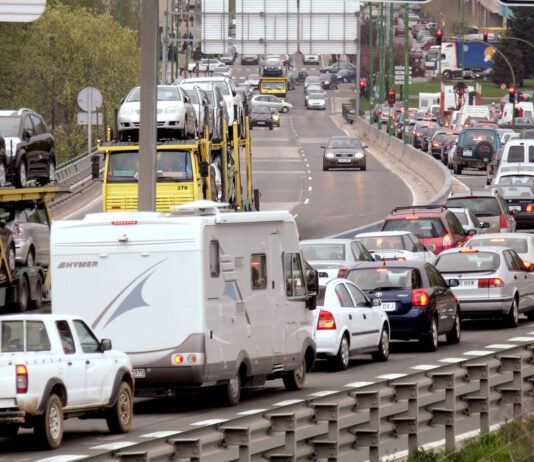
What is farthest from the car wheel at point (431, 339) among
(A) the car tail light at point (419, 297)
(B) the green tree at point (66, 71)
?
(B) the green tree at point (66, 71)

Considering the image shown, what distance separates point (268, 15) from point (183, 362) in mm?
60557

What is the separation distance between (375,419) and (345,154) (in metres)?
58.7

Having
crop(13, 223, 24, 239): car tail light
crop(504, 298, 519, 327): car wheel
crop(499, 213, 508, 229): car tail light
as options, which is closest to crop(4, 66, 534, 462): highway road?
crop(504, 298, 519, 327): car wheel

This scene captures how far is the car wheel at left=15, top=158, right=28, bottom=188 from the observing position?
3300 centimetres

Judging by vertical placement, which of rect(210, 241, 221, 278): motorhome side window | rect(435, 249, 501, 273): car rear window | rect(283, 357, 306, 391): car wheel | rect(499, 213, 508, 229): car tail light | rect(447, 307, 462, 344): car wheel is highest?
rect(210, 241, 221, 278): motorhome side window

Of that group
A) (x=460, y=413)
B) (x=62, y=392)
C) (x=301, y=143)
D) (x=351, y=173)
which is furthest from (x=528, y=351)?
(x=301, y=143)

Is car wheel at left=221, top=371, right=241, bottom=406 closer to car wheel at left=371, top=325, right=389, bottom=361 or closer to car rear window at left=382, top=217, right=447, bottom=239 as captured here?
car wheel at left=371, top=325, right=389, bottom=361

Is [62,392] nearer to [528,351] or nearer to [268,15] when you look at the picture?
[528,351]

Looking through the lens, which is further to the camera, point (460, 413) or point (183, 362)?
point (183, 362)

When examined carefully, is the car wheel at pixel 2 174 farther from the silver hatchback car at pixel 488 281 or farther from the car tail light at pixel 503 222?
the car tail light at pixel 503 222

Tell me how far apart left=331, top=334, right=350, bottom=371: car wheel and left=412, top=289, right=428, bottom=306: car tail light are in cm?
242

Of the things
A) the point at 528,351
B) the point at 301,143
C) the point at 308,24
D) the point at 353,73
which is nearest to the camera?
the point at 528,351

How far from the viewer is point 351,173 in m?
68.5

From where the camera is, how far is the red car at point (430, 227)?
3359cm
